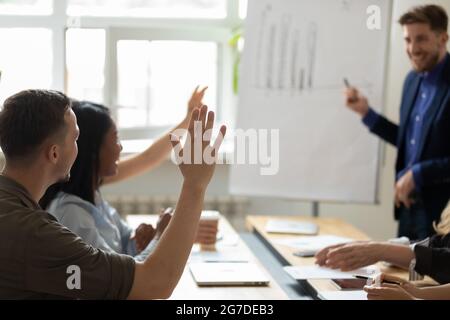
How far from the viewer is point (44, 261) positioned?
4.18ft

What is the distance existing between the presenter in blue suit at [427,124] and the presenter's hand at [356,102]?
0.77 ft

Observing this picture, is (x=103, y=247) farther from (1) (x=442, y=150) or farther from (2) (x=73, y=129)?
(1) (x=442, y=150)

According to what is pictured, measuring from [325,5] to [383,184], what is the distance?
3.37 ft

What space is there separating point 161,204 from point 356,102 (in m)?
1.39

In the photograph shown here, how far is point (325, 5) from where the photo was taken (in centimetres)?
322

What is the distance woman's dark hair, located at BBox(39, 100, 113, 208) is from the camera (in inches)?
78.3

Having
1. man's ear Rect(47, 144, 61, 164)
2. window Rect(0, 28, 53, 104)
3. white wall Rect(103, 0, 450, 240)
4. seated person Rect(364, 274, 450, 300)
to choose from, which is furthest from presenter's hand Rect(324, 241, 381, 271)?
window Rect(0, 28, 53, 104)

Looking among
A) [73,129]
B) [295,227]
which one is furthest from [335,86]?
[73,129]

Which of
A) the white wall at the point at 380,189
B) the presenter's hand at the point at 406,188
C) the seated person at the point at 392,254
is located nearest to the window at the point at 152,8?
the white wall at the point at 380,189

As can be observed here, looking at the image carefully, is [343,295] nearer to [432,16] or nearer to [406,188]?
[406,188]

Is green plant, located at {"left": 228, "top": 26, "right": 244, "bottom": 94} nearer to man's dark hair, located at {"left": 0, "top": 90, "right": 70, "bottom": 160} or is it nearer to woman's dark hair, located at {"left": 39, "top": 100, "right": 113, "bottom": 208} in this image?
woman's dark hair, located at {"left": 39, "top": 100, "right": 113, "bottom": 208}

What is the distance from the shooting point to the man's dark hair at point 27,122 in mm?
1321

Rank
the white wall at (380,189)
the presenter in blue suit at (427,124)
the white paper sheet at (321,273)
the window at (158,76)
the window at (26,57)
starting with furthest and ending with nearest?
the window at (158,76) < the window at (26,57) < the white wall at (380,189) < the presenter in blue suit at (427,124) < the white paper sheet at (321,273)

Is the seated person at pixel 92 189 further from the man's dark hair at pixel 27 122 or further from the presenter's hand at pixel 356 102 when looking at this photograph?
the presenter's hand at pixel 356 102
